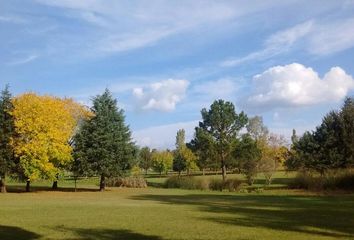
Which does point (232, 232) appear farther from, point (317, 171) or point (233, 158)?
point (233, 158)

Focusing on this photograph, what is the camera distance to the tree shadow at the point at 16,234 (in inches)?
550

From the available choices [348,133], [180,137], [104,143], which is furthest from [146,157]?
[348,133]

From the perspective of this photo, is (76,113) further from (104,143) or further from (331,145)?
(331,145)

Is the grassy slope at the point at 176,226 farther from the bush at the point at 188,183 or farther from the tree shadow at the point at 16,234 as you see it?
the bush at the point at 188,183

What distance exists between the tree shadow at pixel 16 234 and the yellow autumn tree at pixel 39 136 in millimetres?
30013

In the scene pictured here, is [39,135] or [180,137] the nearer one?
[39,135]

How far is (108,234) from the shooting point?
14727mm

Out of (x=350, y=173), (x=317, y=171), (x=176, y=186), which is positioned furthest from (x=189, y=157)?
(x=350, y=173)

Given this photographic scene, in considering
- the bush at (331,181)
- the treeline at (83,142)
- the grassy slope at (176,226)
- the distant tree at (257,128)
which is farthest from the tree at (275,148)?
the grassy slope at (176,226)

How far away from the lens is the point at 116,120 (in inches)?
2087

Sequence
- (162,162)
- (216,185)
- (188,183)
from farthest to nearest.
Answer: (162,162) < (188,183) < (216,185)

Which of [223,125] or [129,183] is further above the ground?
[223,125]

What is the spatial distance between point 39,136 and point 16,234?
3178 cm

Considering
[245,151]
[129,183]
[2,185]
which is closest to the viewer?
[2,185]
